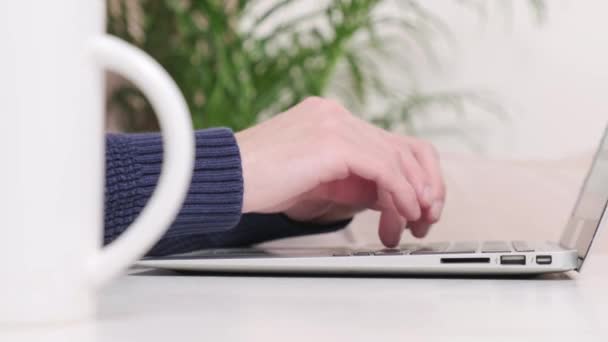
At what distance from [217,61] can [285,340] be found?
4.54 feet

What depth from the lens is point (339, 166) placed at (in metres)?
0.73

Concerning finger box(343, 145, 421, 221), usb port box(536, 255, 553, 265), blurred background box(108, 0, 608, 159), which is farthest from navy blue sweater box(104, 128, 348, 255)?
blurred background box(108, 0, 608, 159)

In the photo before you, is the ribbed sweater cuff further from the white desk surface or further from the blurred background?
the blurred background

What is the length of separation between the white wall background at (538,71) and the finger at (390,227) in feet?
3.24

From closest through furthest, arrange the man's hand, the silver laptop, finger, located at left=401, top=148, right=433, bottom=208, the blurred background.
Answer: the silver laptop, the man's hand, finger, located at left=401, top=148, right=433, bottom=208, the blurred background

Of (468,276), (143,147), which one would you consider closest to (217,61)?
(143,147)

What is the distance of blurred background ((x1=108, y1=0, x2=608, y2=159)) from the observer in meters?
1.66

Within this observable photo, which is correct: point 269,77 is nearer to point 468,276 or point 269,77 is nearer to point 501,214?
point 501,214

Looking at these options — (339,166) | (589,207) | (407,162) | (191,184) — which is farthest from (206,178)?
(589,207)

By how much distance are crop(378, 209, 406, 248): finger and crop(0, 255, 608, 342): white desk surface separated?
23 centimetres

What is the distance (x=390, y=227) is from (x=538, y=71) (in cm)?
105

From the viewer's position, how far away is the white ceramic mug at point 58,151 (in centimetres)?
30

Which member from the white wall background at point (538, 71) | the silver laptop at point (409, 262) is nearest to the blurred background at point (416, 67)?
the white wall background at point (538, 71)

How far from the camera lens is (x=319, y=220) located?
100cm
